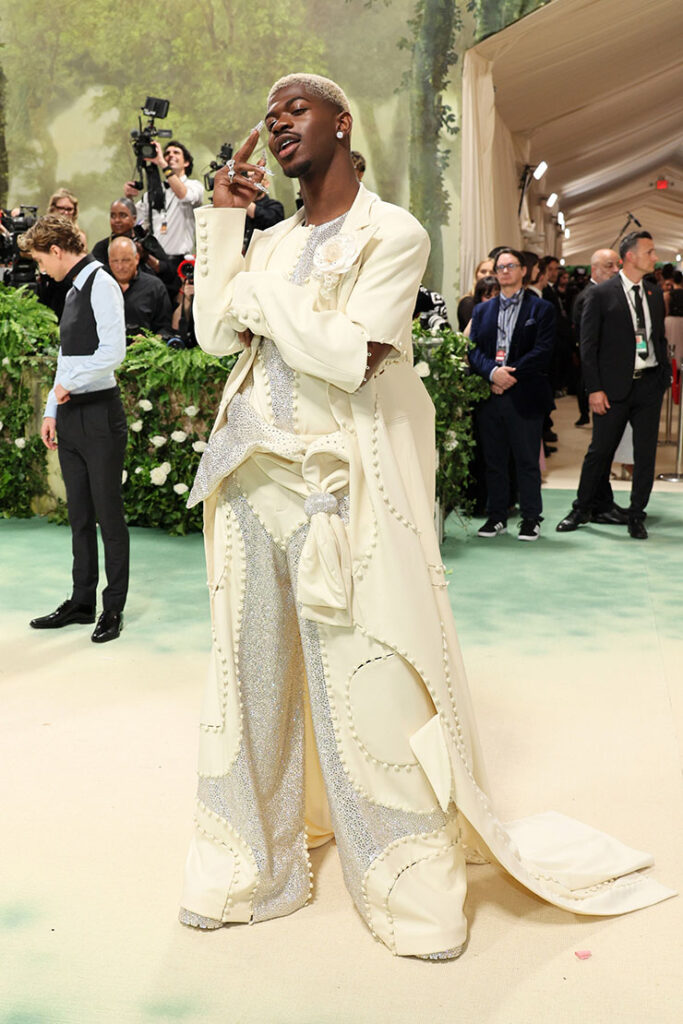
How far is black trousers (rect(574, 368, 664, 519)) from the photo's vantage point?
21.9ft

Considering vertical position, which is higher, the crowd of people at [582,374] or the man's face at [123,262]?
the man's face at [123,262]

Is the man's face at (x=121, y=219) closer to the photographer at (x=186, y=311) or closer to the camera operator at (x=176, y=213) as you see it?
the camera operator at (x=176, y=213)

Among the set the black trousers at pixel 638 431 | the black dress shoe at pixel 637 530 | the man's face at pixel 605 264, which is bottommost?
the black dress shoe at pixel 637 530

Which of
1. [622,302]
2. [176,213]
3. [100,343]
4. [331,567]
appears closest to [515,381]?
[622,302]

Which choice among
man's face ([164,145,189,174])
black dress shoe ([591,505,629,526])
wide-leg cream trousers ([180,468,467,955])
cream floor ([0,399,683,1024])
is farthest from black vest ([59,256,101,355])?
man's face ([164,145,189,174])

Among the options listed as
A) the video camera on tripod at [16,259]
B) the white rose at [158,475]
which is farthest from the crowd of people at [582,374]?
the video camera on tripod at [16,259]

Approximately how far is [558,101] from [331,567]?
10680mm

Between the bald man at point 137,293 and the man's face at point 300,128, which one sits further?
the bald man at point 137,293

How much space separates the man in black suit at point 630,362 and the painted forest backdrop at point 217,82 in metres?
3.53

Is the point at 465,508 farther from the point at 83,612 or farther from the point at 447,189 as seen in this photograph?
the point at 447,189

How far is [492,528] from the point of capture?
22.0 ft

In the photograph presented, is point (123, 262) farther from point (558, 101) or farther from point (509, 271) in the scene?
point (558, 101)

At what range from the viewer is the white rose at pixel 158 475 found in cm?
647

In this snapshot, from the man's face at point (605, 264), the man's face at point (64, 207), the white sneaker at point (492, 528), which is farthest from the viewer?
the man's face at point (605, 264)
